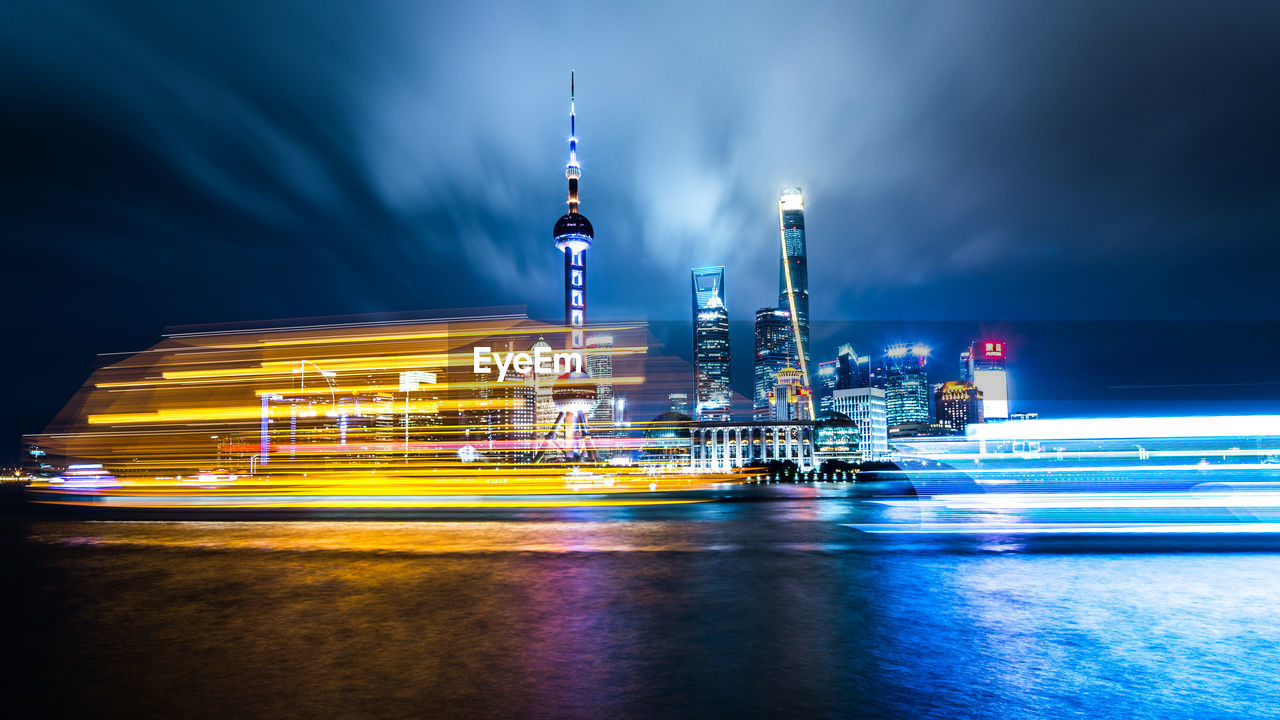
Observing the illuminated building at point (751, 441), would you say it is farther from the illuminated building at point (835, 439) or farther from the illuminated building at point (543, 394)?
the illuminated building at point (543, 394)

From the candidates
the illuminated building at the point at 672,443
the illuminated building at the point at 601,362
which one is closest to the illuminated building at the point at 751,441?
the illuminated building at the point at 672,443

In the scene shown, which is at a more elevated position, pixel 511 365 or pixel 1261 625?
pixel 511 365

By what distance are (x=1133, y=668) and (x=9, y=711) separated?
725cm

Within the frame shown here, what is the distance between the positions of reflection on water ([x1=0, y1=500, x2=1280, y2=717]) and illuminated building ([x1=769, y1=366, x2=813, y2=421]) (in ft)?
496

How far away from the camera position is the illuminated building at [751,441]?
414 ft

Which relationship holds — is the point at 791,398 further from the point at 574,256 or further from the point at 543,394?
the point at 543,394

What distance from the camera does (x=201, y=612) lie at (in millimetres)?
6340

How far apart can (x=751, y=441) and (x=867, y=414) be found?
36458 millimetres

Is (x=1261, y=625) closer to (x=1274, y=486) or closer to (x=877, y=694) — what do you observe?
(x=877, y=694)

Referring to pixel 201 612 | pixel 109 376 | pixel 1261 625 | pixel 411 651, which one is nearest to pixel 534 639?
pixel 411 651

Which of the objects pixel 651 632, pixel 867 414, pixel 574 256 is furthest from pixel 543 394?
pixel 867 414

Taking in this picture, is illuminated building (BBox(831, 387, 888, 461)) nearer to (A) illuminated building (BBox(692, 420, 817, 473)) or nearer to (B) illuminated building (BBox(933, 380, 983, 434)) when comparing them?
(A) illuminated building (BBox(692, 420, 817, 473))

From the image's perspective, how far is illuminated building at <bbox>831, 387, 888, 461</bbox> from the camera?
139 m

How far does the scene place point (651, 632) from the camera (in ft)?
17.6
